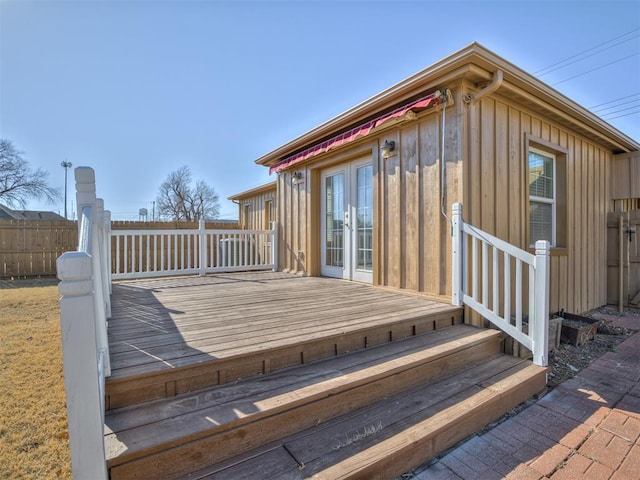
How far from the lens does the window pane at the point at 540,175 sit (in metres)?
4.24

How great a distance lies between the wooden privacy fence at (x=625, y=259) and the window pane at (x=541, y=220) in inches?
84.4

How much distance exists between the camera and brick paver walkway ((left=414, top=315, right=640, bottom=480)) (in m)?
1.53

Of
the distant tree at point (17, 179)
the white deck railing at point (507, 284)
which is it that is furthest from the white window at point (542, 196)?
the distant tree at point (17, 179)

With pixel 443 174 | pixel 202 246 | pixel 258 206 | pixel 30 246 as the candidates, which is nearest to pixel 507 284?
pixel 443 174

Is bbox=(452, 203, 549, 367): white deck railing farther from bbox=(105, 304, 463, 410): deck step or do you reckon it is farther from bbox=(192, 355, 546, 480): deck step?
bbox=(105, 304, 463, 410): deck step

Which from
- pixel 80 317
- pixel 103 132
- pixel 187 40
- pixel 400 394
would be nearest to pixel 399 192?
pixel 400 394

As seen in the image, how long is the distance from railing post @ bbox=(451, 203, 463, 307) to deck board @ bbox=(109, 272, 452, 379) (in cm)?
13

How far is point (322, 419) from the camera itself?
5.50 feet

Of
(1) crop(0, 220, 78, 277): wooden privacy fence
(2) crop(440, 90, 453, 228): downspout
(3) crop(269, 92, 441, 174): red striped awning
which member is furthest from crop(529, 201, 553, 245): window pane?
(1) crop(0, 220, 78, 277): wooden privacy fence

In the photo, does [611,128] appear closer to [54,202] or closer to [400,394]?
[400,394]

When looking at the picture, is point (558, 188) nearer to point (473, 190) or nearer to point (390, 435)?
point (473, 190)

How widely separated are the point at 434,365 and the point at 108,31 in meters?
6.87

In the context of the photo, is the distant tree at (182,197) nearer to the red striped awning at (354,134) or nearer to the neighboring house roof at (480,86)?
the red striped awning at (354,134)

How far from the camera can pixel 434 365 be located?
2.23 m
